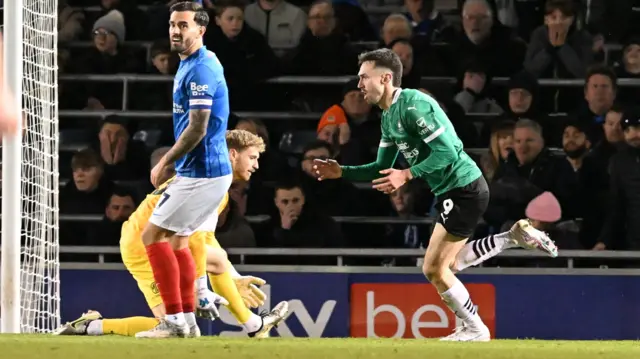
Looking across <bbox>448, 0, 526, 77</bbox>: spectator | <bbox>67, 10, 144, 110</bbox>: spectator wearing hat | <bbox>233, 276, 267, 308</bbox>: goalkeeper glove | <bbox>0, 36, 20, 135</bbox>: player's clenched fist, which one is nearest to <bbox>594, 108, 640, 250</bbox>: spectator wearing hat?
<bbox>448, 0, 526, 77</bbox>: spectator

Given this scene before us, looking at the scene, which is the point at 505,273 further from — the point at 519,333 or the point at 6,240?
the point at 6,240

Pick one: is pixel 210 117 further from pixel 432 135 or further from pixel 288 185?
pixel 288 185

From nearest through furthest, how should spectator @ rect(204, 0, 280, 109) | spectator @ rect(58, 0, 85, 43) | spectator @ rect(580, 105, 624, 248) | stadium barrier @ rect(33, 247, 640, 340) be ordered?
stadium barrier @ rect(33, 247, 640, 340) → spectator @ rect(580, 105, 624, 248) → spectator @ rect(204, 0, 280, 109) → spectator @ rect(58, 0, 85, 43)

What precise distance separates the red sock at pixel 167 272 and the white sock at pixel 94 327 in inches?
49.3

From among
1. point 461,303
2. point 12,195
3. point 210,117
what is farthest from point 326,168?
point 12,195

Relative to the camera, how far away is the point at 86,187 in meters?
11.2

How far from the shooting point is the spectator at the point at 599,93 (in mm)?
10789

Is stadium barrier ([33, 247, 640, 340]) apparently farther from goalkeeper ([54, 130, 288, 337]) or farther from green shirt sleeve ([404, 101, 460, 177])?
green shirt sleeve ([404, 101, 460, 177])

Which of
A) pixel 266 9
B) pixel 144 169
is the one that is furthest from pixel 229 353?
pixel 266 9

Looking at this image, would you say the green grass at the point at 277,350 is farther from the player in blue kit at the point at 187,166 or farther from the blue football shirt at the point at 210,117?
the blue football shirt at the point at 210,117

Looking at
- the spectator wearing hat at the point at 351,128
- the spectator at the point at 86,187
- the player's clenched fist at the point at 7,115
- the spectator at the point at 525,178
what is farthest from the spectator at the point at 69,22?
the player's clenched fist at the point at 7,115

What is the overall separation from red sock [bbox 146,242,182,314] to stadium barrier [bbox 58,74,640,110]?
4861 millimetres

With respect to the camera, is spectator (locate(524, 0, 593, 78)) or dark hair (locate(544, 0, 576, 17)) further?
spectator (locate(524, 0, 593, 78))

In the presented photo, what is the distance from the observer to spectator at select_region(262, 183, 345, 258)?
10.4m
